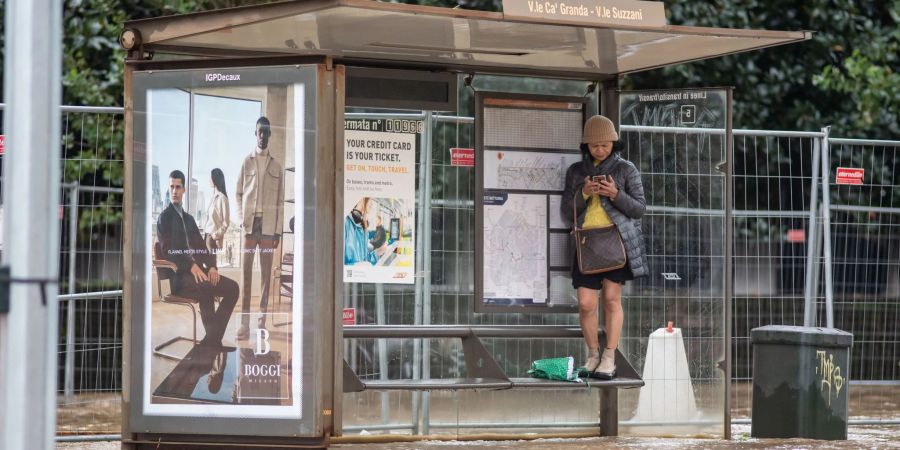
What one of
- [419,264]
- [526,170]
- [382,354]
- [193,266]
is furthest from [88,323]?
[526,170]

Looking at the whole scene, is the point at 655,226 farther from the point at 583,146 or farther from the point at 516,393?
the point at 516,393

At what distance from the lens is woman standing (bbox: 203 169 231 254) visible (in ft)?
21.8

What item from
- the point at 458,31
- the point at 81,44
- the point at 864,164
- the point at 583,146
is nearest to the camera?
the point at 458,31

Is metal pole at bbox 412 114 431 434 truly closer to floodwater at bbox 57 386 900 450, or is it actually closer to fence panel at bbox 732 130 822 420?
floodwater at bbox 57 386 900 450

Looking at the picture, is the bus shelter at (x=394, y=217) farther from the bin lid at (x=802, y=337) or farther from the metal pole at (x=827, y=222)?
the metal pole at (x=827, y=222)

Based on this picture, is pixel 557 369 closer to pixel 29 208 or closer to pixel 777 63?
pixel 29 208

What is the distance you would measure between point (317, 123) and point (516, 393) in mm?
3035

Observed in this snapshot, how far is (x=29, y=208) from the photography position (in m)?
4.26

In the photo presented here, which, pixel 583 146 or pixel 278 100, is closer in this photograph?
pixel 278 100

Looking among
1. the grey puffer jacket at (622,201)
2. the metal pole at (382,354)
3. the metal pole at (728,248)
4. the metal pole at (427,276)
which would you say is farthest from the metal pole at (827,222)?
the metal pole at (382,354)

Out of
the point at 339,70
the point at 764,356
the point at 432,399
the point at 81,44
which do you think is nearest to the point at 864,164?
the point at 764,356

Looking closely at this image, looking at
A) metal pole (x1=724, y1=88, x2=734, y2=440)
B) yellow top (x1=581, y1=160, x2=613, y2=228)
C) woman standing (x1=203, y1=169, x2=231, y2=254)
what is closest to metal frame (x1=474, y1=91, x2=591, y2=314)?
yellow top (x1=581, y1=160, x2=613, y2=228)

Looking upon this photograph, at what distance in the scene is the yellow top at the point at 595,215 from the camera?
8125mm

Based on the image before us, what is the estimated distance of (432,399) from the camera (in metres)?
8.83
